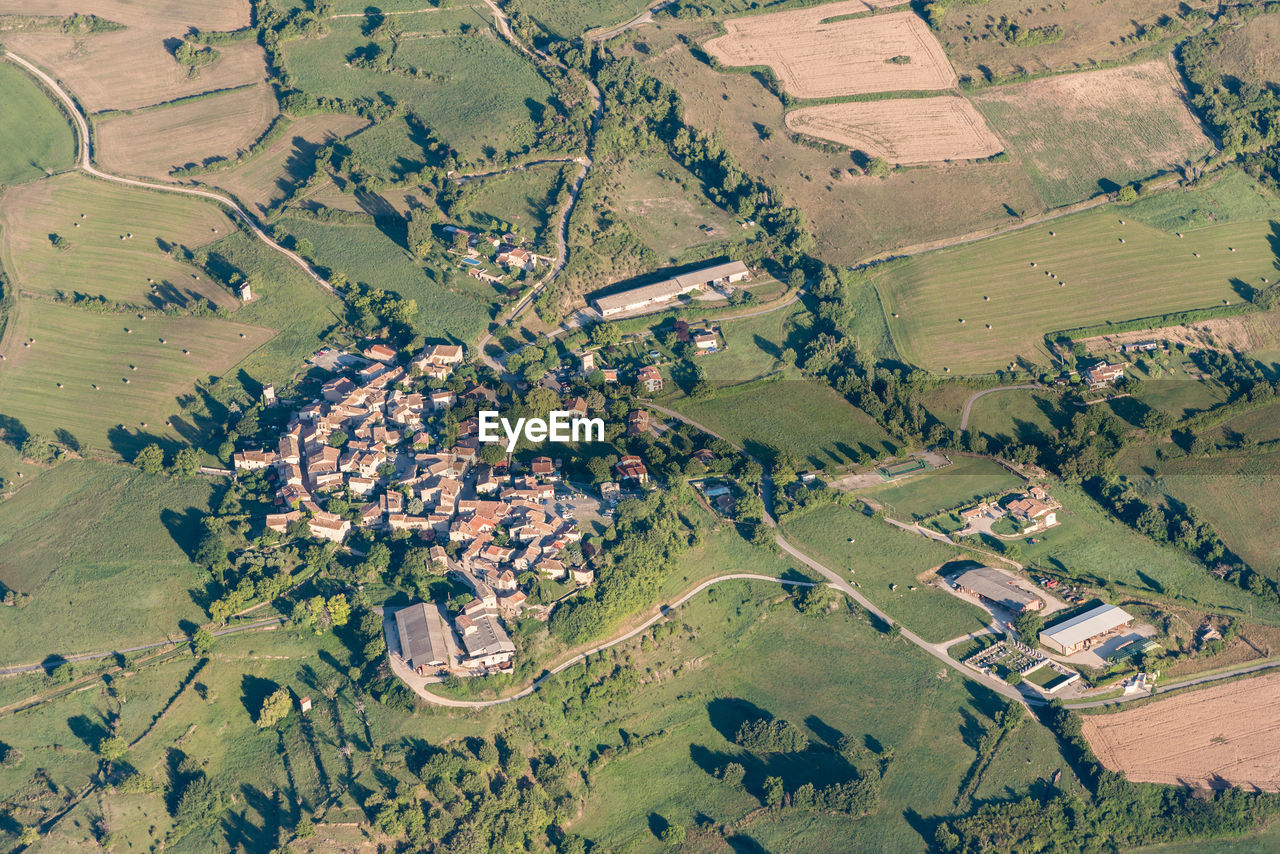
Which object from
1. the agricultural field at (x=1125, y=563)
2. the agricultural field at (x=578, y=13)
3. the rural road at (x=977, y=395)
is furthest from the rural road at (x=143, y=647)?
the agricultural field at (x=578, y=13)

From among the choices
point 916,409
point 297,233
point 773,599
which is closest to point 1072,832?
point 773,599

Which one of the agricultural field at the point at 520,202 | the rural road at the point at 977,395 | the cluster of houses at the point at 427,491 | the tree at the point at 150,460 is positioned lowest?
the tree at the point at 150,460

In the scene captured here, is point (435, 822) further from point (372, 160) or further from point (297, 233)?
point (372, 160)

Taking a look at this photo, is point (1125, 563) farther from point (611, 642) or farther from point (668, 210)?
point (668, 210)

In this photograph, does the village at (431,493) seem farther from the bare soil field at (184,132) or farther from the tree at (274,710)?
the bare soil field at (184,132)

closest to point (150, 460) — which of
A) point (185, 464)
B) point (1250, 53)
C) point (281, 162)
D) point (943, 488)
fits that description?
point (185, 464)

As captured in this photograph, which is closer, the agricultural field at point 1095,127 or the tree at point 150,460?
the tree at point 150,460

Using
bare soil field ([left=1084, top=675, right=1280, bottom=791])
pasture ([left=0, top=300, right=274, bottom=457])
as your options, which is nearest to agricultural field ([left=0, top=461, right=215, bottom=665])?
pasture ([left=0, top=300, right=274, bottom=457])
